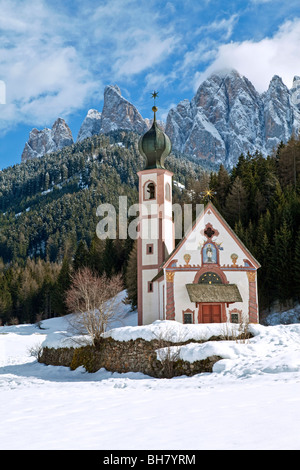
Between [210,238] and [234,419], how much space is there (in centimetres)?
2384

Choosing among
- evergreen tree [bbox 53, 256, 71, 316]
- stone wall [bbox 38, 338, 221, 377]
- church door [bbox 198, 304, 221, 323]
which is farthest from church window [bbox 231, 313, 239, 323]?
evergreen tree [bbox 53, 256, 71, 316]

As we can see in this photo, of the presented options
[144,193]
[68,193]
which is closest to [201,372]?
[144,193]

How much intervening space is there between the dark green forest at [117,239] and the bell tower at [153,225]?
42.1 feet

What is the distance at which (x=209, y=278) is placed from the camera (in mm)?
32312

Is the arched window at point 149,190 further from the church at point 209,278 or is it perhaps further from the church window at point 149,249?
the church at point 209,278

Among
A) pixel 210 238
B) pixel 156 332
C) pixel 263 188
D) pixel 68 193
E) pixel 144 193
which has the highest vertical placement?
pixel 68 193

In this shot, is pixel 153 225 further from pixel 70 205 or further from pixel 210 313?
pixel 70 205

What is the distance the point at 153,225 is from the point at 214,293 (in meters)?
9.19

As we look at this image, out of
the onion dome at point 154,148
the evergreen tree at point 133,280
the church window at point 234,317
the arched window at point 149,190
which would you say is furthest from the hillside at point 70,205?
the church window at point 234,317

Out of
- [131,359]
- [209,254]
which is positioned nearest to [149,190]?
[209,254]

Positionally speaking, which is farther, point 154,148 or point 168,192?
point 154,148
